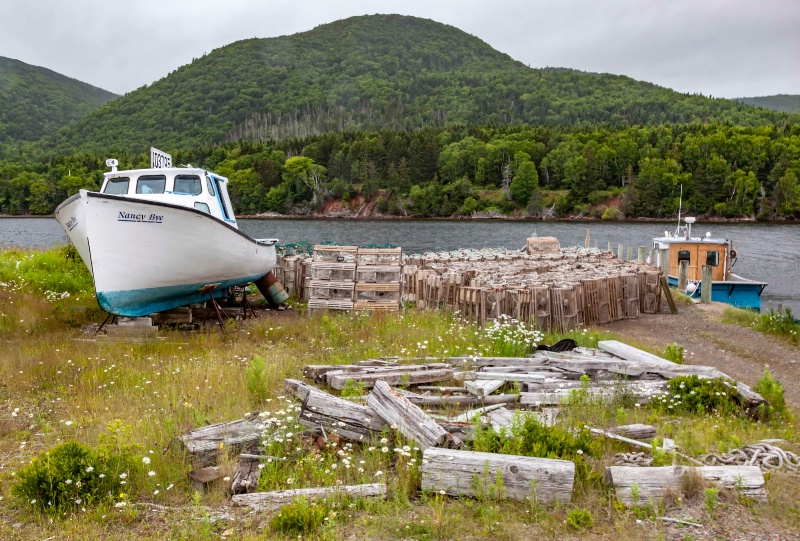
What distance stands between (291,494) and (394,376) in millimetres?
3272

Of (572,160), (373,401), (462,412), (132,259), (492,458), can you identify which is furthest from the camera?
(572,160)

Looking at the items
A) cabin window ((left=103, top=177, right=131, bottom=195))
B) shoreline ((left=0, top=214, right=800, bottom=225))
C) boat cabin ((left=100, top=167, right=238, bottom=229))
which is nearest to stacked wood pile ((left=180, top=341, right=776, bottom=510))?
boat cabin ((left=100, top=167, right=238, bottom=229))

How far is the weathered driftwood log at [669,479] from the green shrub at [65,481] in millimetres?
4430

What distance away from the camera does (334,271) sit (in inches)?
607

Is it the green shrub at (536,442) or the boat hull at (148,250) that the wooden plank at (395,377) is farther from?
the boat hull at (148,250)

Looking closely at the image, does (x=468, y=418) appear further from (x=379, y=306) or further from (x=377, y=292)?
(x=377, y=292)

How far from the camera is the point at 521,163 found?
13050cm

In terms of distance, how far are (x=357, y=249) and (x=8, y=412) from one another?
30.7ft

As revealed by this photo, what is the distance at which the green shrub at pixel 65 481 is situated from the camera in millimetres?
4988

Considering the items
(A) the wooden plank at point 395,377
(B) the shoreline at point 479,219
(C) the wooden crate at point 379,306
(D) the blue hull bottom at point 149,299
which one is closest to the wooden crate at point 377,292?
(C) the wooden crate at point 379,306

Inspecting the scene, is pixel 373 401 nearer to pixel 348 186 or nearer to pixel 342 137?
pixel 348 186

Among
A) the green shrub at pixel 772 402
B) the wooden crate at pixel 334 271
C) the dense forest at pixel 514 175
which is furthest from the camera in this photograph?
the dense forest at pixel 514 175

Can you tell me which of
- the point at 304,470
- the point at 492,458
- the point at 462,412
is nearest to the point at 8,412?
the point at 304,470

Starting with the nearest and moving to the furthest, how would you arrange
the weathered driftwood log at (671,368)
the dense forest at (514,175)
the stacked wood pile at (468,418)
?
the stacked wood pile at (468,418)
the weathered driftwood log at (671,368)
the dense forest at (514,175)
